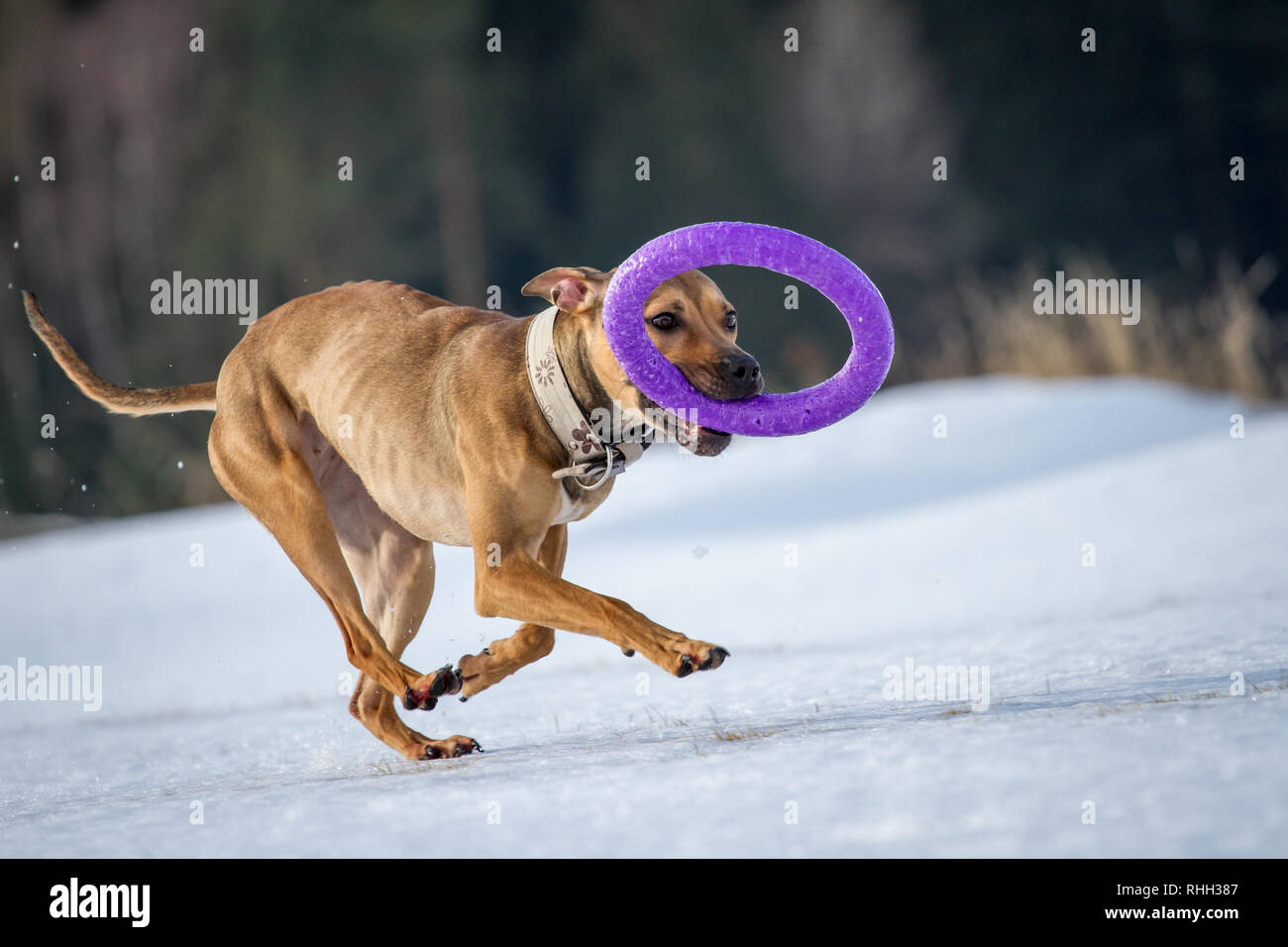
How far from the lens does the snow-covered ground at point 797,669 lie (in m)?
2.79

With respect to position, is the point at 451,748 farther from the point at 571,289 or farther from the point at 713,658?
the point at 571,289

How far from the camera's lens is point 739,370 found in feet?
12.9

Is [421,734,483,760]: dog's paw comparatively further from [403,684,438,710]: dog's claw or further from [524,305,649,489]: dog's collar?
[524,305,649,489]: dog's collar

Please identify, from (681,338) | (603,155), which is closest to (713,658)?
(681,338)

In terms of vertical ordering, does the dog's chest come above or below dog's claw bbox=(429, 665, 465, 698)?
above

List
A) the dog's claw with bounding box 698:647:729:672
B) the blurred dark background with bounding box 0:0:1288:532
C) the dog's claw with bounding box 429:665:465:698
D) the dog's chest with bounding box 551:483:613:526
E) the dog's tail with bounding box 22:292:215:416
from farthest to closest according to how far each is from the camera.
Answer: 1. the blurred dark background with bounding box 0:0:1288:532
2. the dog's tail with bounding box 22:292:215:416
3. the dog's chest with bounding box 551:483:613:526
4. the dog's claw with bounding box 429:665:465:698
5. the dog's claw with bounding box 698:647:729:672

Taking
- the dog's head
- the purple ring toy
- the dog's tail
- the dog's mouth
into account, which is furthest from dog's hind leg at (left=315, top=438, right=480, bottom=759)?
the purple ring toy

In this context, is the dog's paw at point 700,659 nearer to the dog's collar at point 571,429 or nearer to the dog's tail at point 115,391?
the dog's collar at point 571,429

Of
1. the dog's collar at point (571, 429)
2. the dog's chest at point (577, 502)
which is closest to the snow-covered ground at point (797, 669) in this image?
the dog's chest at point (577, 502)

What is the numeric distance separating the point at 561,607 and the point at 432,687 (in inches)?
16.5

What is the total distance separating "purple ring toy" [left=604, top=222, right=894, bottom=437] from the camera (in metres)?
3.90

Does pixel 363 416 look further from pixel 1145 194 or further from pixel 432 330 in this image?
pixel 1145 194

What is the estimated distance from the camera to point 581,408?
4.16 meters

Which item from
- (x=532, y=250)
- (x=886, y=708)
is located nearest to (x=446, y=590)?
(x=886, y=708)
